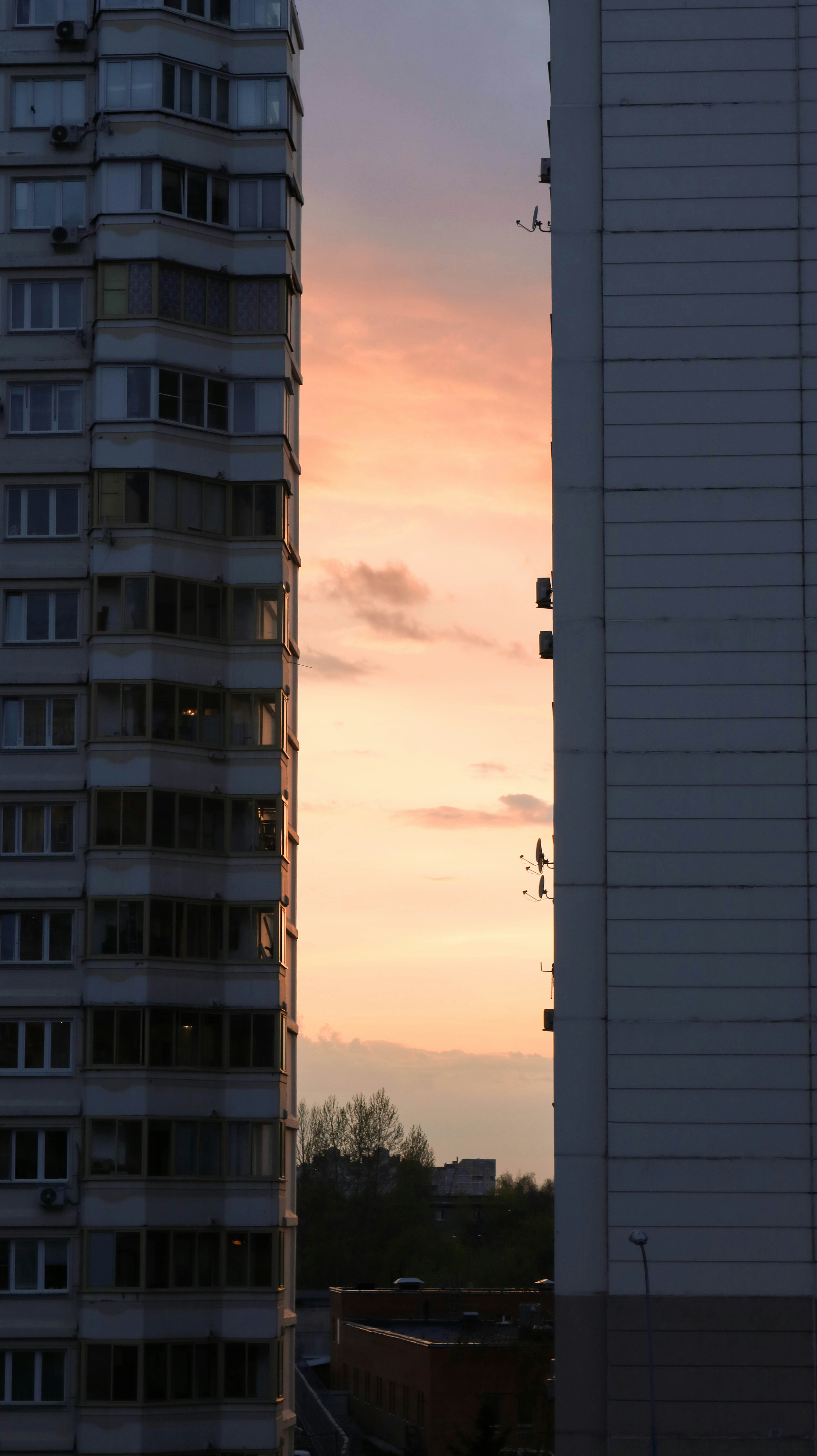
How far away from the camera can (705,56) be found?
5694 centimetres

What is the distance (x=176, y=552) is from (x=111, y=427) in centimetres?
491

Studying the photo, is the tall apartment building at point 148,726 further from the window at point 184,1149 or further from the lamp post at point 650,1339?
the lamp post at point 650,1339

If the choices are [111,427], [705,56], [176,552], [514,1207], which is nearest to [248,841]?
[176,552]

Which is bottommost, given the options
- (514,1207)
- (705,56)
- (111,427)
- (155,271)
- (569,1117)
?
(514,1207)

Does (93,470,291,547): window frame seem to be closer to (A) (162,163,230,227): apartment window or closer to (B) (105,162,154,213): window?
(A) (162,163,230,227): apartment window

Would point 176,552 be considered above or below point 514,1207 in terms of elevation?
above

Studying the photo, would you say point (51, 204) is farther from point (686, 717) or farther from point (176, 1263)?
point (176, 1263)

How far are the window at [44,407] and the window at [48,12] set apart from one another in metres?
13.6

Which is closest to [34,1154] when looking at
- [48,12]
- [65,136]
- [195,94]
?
[65,136]

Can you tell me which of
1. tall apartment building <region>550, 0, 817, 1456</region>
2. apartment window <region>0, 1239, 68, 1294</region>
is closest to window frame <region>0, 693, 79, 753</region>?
apartment window <region>0, 1239, 68, 1294</region>

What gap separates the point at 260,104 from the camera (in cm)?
6525

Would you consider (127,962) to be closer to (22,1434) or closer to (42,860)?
(42,860)

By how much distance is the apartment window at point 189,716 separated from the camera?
6022cm

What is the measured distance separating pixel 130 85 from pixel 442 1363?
199 ft
